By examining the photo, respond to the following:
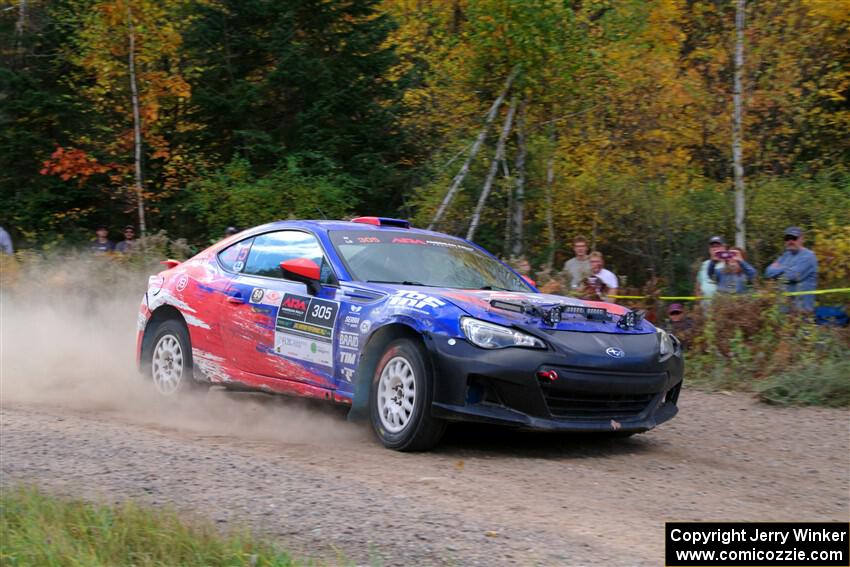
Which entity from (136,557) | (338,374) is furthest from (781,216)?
(136,557)

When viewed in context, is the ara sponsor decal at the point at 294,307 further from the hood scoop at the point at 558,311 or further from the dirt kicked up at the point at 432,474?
the hood scoop at the point at 558,311

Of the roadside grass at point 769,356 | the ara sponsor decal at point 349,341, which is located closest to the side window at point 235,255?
the ara sponsor decal at point 349,341

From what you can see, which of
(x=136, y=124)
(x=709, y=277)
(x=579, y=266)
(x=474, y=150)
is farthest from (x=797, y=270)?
(x=136, y=124)

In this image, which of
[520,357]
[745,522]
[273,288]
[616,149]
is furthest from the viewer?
[616,149]

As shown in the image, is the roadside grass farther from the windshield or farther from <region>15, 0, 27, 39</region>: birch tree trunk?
<region>15, 0, 27, 39</region>: birch tree trunk

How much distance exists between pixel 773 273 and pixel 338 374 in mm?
6446

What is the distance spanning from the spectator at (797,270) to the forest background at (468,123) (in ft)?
5.33

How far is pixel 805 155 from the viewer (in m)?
19.4

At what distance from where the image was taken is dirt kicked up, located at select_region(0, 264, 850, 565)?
4.86 meters

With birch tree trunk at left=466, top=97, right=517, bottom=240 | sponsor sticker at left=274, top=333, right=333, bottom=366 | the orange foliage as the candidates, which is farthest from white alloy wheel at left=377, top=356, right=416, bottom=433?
the orange foliage

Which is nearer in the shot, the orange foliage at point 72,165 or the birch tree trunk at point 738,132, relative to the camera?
the birch tree trunk at point 738,132

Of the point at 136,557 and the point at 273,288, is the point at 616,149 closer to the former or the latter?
the point at 273,288

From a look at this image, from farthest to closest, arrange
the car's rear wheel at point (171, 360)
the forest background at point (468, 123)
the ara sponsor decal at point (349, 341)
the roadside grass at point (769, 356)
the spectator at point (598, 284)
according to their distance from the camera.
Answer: the forest background at point (468, 123) < the spectator at point (598, 284) < the roadside grass at point (769, 356) < the car's rear wheel at point (171, 360) < the ara sponsor decal at point (349, 341)

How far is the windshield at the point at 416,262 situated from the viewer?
7.82 metres
